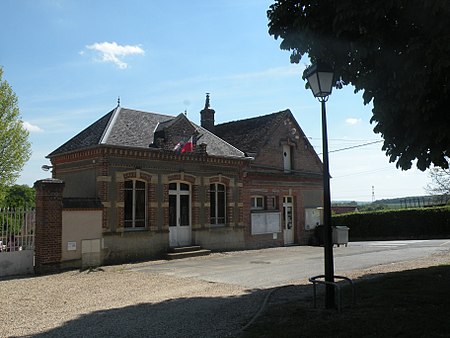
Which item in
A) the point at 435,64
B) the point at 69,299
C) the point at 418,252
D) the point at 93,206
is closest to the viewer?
the point at 435,64

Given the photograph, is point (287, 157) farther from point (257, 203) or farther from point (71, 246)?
point (71, 246)

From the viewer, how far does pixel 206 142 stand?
20062 mm

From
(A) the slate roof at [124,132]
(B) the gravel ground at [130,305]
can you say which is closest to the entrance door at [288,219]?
(A) the slate roof at [124,132]

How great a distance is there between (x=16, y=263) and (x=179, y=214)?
6644 mm

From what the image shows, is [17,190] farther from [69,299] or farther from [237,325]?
[237,325]

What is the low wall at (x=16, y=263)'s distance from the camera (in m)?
12.7

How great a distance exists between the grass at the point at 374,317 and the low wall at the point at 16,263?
28.8ft

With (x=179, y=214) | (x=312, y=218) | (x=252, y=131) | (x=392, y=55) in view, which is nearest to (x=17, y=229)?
(x=179, y=214)

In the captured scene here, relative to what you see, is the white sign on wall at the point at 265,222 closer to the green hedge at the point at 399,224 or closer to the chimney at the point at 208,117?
the chimney at the point at 208,117

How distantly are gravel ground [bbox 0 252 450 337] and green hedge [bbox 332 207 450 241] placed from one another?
56.8ft

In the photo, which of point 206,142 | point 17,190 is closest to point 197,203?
point 206,142

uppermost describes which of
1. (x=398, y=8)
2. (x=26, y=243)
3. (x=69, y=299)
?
(x=398, y=8)

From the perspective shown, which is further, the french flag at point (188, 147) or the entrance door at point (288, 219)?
the entrance door at point (288, 219)

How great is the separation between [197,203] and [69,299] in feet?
30.1
